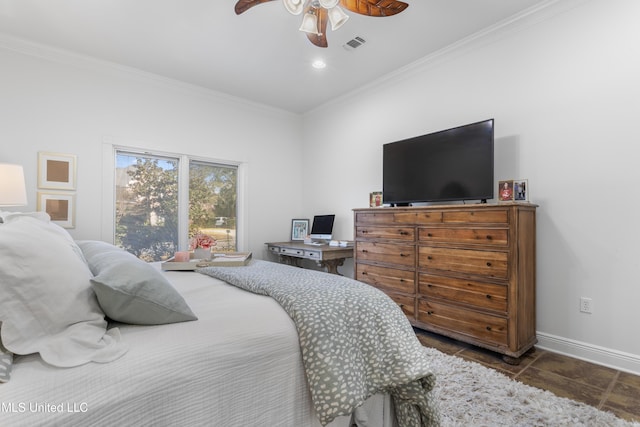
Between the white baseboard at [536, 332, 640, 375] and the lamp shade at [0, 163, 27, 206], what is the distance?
4.26 meters

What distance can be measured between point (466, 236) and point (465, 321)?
682mm

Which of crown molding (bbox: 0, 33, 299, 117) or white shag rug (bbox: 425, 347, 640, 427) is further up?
crown molding (bbox: 0, 33, 299, 117)

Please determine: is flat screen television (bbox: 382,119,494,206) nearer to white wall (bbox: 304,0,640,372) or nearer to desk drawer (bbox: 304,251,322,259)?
white wall (bbox: 304,0,640,372)

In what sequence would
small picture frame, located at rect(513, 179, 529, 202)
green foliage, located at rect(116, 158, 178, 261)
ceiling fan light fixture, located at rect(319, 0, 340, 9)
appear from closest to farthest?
1. ceiling fan light fixture, located at rect(319, 0, 340, 9)
2. small picture frame, located at rect(513, 179, 529, 202)
3. green foliage, located at rect(116, 158, 178, 261)

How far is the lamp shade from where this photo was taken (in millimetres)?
2281

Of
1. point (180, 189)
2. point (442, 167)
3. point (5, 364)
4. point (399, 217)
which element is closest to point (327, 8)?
point (442, 167)

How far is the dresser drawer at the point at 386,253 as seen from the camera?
2.83 m

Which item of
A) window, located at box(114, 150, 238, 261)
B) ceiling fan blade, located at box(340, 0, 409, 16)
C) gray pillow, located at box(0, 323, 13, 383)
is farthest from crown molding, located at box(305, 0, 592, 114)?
gray pillow, located at box(0, 323, 13, 383)

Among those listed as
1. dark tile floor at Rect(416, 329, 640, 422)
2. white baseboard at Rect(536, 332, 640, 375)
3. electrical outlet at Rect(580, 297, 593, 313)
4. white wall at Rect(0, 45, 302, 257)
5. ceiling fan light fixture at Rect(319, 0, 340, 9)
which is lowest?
dark tile floor at Rect(416, 329, 640, 422)

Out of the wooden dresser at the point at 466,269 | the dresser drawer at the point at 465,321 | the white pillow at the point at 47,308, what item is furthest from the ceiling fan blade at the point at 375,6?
the dresser drawer at the point at 465,321

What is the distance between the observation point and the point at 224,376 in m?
0.92

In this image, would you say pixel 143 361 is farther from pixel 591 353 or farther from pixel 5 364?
pixel 591 353

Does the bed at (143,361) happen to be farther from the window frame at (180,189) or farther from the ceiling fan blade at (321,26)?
the window frame at (180,189)

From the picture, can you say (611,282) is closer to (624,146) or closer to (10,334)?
(624,146)
